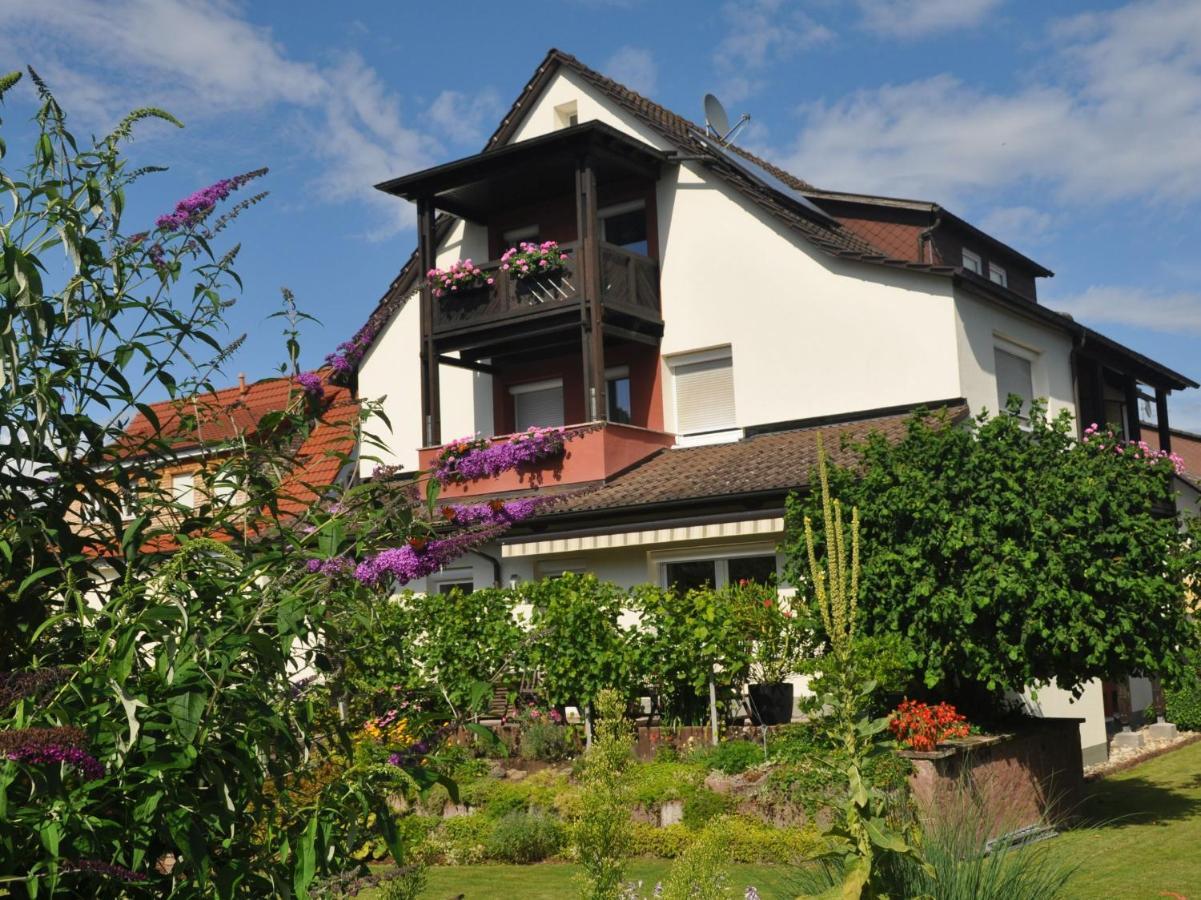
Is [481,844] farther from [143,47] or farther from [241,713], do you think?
[241,713]

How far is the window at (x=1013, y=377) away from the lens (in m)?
21.6

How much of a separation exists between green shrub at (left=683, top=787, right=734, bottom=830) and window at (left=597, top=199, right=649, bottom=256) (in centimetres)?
1329

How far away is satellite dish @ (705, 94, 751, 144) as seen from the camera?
89.4 feet

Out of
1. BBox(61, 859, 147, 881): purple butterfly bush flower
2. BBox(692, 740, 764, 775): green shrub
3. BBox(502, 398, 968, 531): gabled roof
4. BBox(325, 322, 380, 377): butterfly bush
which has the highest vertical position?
BBox(502, 398, 968, 531): gabled roof

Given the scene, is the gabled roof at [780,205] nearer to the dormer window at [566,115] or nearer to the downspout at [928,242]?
the downspout at [928,242]

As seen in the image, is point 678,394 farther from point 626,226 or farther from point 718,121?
point 718,121

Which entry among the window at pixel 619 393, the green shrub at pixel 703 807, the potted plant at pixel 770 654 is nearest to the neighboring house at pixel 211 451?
the green shrub at pixel 703 807

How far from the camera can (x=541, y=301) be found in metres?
22.2

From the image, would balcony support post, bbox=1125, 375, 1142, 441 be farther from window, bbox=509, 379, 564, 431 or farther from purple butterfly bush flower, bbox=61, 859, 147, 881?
purple butterfly bush flower, bbox=61, 859, 147, 881

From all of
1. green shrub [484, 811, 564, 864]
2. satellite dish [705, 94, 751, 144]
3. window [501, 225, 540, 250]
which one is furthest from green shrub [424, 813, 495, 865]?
satellite dish [705, 94, 751, 144]

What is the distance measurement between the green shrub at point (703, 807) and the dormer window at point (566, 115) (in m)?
16.6

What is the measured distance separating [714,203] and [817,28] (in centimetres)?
1257

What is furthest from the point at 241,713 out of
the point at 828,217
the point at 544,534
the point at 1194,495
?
the point at 1194,495

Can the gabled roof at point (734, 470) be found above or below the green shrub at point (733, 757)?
above
